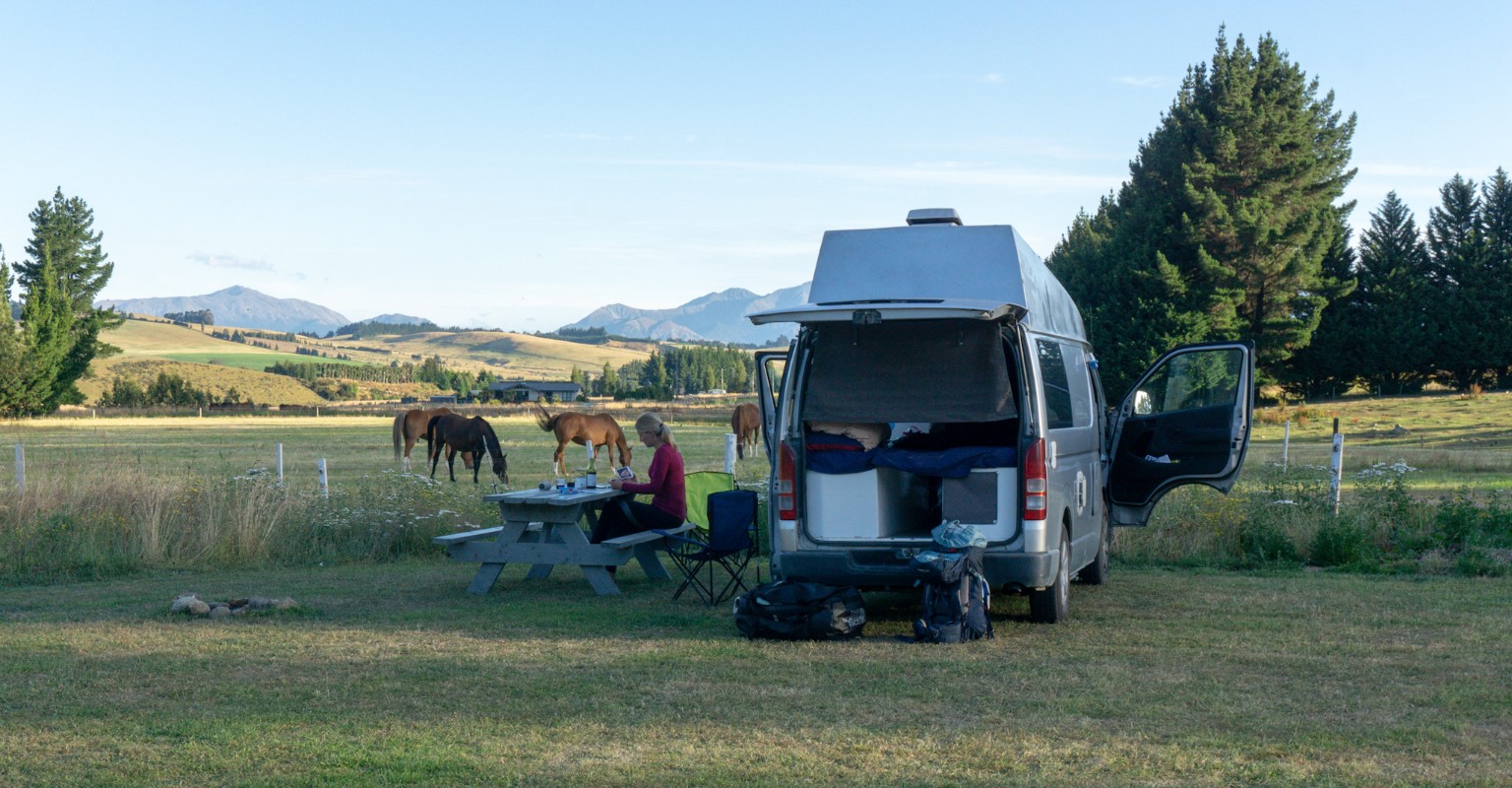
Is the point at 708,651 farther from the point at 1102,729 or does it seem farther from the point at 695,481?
the point at 695,481

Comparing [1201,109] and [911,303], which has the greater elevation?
[1201,109]

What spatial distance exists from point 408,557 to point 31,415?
63868 millimetres

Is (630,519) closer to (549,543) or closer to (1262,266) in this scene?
(549,543)

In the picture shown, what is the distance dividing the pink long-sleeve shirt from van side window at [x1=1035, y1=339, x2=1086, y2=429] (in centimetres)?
323

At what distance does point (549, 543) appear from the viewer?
1034cm

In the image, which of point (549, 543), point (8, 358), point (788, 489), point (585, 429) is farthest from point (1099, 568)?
point (8, 358)

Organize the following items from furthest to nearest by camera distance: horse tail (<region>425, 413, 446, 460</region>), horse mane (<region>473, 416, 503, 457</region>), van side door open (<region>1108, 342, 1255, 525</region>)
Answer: horse tail (<region>425, 413, 446, 460</region>) < horse mane (<region>473, 416, 503, 457</region>) < van side door open (<region>1108, 342, 1255, 525</region>)

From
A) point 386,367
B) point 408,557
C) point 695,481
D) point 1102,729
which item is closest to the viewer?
point 1102,729

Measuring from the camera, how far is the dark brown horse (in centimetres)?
2441

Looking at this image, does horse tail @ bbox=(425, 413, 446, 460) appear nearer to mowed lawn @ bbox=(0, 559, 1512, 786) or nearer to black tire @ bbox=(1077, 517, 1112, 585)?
mowed lawn @ bbox=(0, 559, 1512, 786)

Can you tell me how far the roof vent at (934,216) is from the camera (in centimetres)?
934

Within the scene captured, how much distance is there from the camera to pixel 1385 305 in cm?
5678

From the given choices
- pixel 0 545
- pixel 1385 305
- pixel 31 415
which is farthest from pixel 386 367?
pixel 0 545

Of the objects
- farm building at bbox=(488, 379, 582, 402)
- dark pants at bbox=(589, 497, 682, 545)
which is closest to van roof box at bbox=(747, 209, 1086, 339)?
dark pants at bbox=(589, 497, 682, 545)
